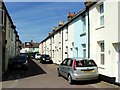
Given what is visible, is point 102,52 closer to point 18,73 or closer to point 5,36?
point 18,73

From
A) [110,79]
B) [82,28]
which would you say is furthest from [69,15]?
[110,79]

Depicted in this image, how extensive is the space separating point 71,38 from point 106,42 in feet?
39.2

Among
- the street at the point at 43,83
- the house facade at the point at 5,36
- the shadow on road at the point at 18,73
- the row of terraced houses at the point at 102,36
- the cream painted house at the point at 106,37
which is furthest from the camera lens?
the house facade at the point at 5,36

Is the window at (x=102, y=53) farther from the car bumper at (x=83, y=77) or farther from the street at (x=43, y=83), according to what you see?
the car bumper at (x=83, y=77)

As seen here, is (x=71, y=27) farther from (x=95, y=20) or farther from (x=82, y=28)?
(x=95, y=20)

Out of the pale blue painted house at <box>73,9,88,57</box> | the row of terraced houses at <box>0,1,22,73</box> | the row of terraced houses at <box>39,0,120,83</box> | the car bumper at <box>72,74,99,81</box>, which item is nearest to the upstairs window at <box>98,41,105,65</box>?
the row of terraced houses at <box>39,0,120,83</box>

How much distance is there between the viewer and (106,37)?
55.5 feet

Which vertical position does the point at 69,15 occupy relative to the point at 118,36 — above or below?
above

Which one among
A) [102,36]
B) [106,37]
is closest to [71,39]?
[102,36]

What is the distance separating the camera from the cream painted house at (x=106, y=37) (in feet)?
51.5

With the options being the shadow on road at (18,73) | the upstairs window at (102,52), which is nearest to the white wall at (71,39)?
the shadow on road at (18,73)

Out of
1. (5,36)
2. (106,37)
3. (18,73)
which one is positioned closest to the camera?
(106,37)

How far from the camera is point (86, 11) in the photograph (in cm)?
2156

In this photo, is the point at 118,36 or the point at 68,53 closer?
the point at 118,36
